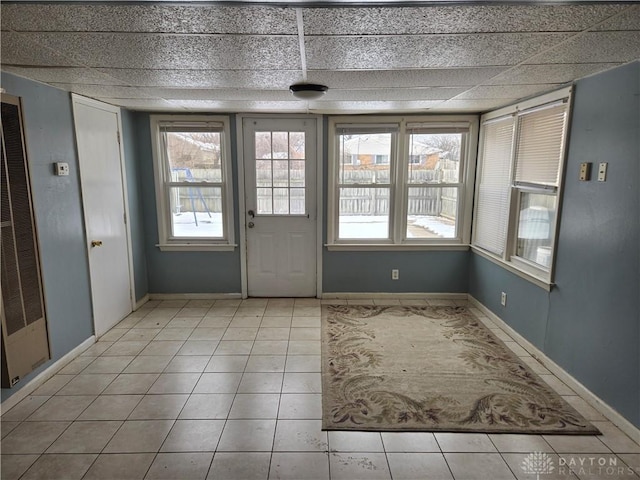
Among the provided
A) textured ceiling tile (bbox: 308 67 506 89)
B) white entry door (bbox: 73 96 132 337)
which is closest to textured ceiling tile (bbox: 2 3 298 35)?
textured ceiling tile (bbox: 308 67 506 89)

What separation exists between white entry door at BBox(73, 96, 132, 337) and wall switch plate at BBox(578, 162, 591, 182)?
3.79 m

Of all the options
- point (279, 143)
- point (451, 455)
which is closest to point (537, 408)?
point (451, 455)

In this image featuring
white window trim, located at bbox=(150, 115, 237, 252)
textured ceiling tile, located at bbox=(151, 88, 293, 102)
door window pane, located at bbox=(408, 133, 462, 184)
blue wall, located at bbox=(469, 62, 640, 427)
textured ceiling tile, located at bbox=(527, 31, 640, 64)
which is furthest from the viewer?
door window pane, located at bbox=(408, 133, 462, 184)

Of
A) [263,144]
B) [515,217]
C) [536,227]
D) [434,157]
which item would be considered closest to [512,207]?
[515,217]

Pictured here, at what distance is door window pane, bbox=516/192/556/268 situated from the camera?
3020 millimetres

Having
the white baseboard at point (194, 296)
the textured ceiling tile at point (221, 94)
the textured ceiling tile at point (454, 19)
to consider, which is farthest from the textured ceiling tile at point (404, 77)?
the white baseboard at point (194, 296)

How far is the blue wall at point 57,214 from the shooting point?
2.65 m

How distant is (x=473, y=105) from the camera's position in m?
3.66

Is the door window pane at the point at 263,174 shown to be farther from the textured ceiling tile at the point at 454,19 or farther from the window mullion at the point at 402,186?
the textured ceiling tile at the point at 454,19

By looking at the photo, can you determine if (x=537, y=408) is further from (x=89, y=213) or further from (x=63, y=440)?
(x=89, y=213)

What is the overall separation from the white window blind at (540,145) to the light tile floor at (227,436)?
1.49 m

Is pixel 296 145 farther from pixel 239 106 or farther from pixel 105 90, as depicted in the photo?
pixel 105 90

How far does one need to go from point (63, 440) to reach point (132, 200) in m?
2.57

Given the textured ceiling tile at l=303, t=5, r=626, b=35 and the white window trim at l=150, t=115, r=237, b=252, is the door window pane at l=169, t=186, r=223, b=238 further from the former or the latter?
the textured ceiling tile at l=303, t=5, r=626, b=35
